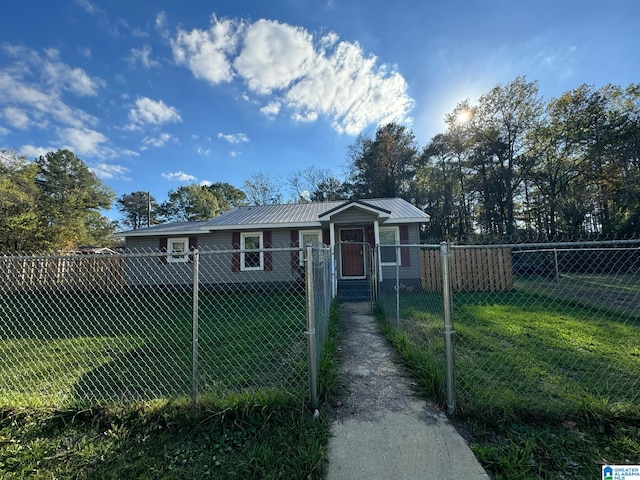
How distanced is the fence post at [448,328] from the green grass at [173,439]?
1.16 metres

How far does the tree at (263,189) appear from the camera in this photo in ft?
95.3

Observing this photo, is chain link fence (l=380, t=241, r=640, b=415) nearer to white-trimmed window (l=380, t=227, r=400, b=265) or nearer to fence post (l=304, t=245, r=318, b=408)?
fence post (l=304, t=245, r=318, b=408)

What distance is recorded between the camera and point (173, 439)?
2.27m

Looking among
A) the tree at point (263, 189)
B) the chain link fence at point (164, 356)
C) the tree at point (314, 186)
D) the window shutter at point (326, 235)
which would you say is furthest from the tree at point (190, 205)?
the chain link fence at point (164, 356)

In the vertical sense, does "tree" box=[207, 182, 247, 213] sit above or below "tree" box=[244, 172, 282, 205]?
above

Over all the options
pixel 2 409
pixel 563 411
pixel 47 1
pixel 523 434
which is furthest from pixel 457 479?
pixel 47 1

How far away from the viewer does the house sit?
1024cm

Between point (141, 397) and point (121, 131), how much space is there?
1547cm

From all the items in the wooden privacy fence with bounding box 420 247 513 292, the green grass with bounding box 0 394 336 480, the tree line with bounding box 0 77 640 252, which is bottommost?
the green grass with bounding box 0 394 336 480

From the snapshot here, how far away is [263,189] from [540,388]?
28.7m

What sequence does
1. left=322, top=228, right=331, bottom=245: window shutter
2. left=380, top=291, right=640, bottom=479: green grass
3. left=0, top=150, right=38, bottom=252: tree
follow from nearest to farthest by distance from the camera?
left=380, top=291, right=640, bottom=479: green grass
left=322, top=228, right=331, bottom=245: window shutter
left=0, top=150, right=38, bottom=252: tree

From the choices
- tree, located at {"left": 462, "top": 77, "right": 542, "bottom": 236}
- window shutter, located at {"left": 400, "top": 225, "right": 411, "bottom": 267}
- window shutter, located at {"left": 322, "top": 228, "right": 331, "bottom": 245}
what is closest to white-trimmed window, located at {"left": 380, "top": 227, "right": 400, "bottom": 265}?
window shutter, located at {"left": 400, "top": 225, "right": 411, "bottom": 267}

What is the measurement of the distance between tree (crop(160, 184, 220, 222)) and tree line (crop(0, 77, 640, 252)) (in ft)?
28.0

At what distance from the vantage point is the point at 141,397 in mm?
2896
